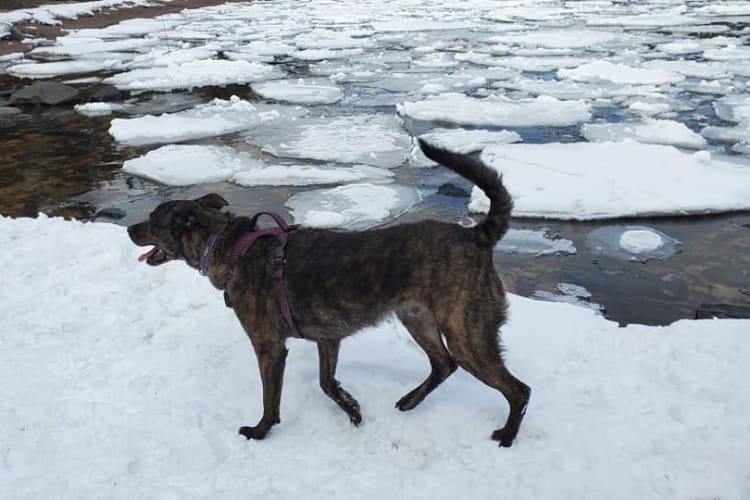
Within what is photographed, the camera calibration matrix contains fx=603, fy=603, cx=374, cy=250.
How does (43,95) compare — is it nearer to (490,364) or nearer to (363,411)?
(363,411)

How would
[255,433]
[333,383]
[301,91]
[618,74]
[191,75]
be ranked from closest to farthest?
[255,433], [333,383], [301,91], [618,74], [191,75]

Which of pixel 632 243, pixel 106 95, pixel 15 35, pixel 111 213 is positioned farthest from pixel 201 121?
pixel 15 35

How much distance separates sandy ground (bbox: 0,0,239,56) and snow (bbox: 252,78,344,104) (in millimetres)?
16027

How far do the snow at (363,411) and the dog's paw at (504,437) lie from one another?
2.1 inches

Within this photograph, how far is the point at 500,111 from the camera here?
42.3 ft

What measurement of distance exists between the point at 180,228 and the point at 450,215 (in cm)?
465

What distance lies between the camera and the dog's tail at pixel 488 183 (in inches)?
134

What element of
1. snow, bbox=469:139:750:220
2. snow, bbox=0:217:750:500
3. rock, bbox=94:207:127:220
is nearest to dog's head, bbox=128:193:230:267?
snow, bbox=0:217:750:500

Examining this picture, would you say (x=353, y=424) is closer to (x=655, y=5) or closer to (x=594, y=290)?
(x=594, y=290)

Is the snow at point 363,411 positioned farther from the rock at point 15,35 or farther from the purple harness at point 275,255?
the rock at point 15,35

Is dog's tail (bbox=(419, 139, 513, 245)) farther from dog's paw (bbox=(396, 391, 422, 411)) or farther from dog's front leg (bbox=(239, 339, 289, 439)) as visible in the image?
dog's front leg (bbox=(239, 339, 289, 439))

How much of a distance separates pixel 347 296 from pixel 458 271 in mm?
682

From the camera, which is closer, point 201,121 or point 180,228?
point 180,228

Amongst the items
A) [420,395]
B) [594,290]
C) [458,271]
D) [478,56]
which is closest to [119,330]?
[420,395]
